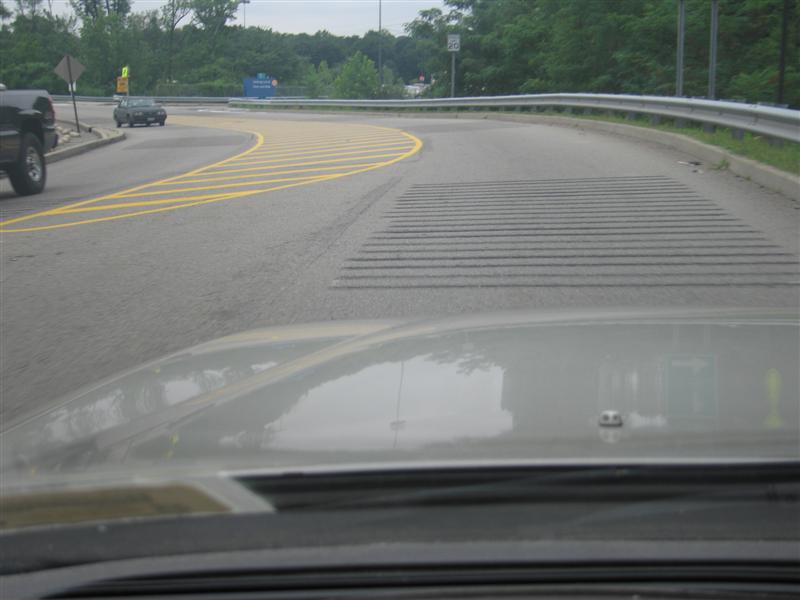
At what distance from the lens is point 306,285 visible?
723 centimetres

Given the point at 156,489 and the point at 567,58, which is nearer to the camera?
the point at 156,489

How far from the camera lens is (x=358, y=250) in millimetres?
8570

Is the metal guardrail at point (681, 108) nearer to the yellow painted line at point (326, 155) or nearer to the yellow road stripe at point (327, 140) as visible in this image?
the yellow painted line at point (326, 155)

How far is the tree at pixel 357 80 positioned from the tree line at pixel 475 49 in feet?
0.63

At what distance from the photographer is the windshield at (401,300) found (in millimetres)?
1969

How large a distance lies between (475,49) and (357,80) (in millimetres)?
43174

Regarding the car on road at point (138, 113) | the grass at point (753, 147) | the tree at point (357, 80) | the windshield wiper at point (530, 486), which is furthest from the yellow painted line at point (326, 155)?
the tree at point (357, 80)

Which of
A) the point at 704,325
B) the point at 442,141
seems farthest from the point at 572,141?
the point at 704,325

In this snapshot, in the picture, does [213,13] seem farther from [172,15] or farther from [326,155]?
[326,155]

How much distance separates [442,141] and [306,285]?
15.2 m

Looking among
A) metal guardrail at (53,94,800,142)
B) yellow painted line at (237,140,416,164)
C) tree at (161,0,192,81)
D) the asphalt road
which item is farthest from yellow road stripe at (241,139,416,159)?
tree at (161,0,192,81)

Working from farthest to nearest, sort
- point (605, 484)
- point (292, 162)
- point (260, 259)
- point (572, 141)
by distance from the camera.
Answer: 1. point (572, 141)
2. point (292, 162)
3. point (260, 259)
4. point (605, 484)

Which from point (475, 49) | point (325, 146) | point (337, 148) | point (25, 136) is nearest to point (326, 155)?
point (337, 148)

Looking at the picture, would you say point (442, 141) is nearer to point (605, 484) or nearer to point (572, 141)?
point (572, 141)
